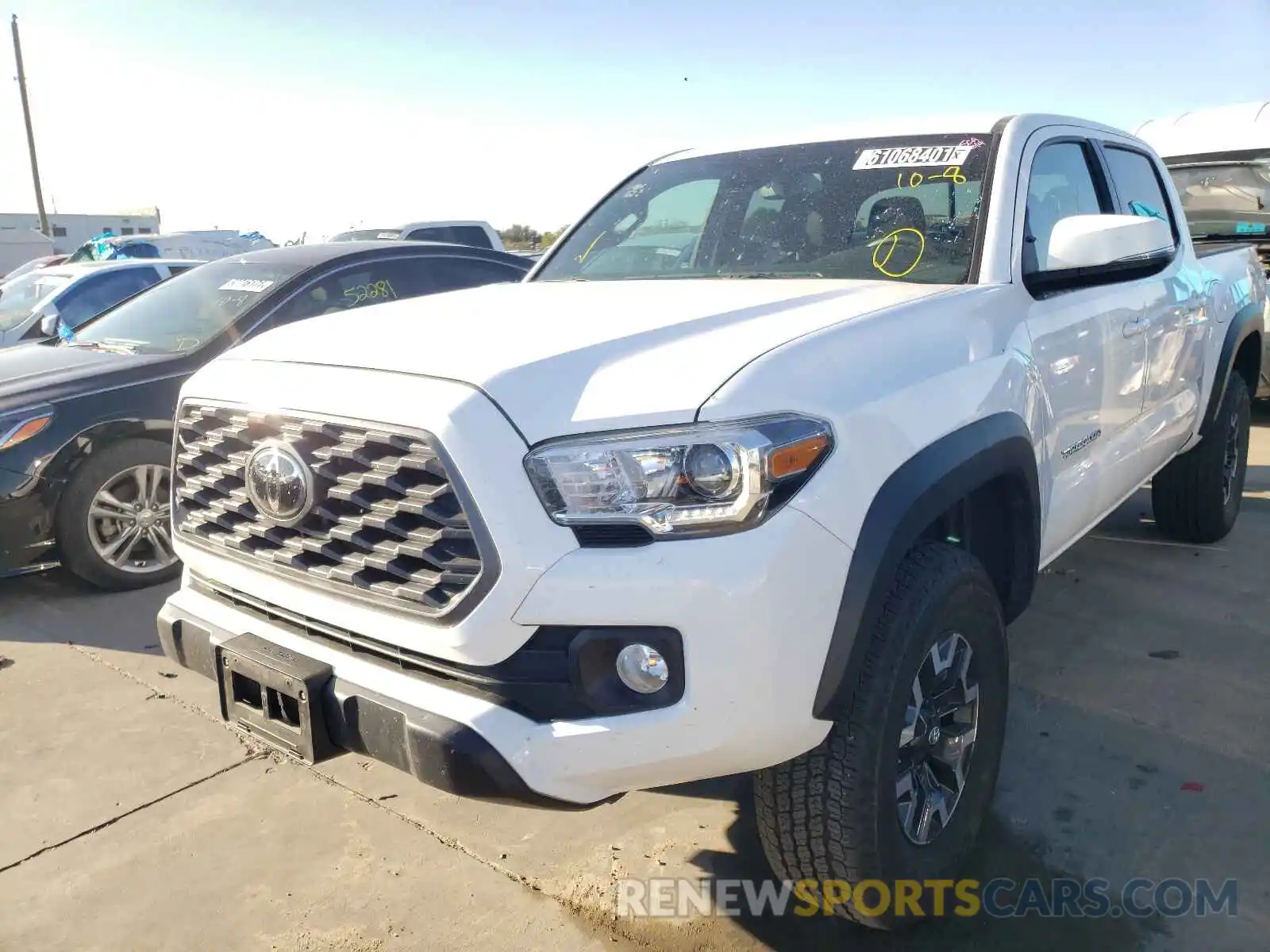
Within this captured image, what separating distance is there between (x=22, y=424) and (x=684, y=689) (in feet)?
13.1

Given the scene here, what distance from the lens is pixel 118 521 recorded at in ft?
16.1

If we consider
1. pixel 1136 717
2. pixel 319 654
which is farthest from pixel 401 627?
pixel 1136 717

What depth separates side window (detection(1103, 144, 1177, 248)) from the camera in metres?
4.02

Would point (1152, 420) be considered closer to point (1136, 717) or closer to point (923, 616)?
point (1136, 717)

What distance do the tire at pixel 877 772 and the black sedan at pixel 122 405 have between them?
150 inches

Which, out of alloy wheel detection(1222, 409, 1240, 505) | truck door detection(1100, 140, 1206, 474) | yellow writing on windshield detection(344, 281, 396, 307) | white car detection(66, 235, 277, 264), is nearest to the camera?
truck door detection(1100, 140, 1206, 474)

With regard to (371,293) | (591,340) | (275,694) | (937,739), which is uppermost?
(591,340)

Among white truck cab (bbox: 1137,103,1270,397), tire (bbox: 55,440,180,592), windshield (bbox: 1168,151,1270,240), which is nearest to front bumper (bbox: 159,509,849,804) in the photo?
tire (bbox: 55,440,180,592)

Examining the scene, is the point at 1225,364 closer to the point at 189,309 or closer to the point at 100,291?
the point at 189,309

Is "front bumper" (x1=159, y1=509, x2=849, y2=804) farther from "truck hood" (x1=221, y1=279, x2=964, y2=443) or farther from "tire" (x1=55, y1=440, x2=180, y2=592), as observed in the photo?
"tire" (x1=55, y1=440, x2=180, y2=592)

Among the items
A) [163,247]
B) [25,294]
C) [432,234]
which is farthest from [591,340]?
[163,247]

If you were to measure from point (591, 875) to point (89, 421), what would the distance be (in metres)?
3.44

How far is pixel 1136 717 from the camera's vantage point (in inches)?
135

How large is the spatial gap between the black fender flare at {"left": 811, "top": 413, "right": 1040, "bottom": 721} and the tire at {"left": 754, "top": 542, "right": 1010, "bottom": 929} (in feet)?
0.25
